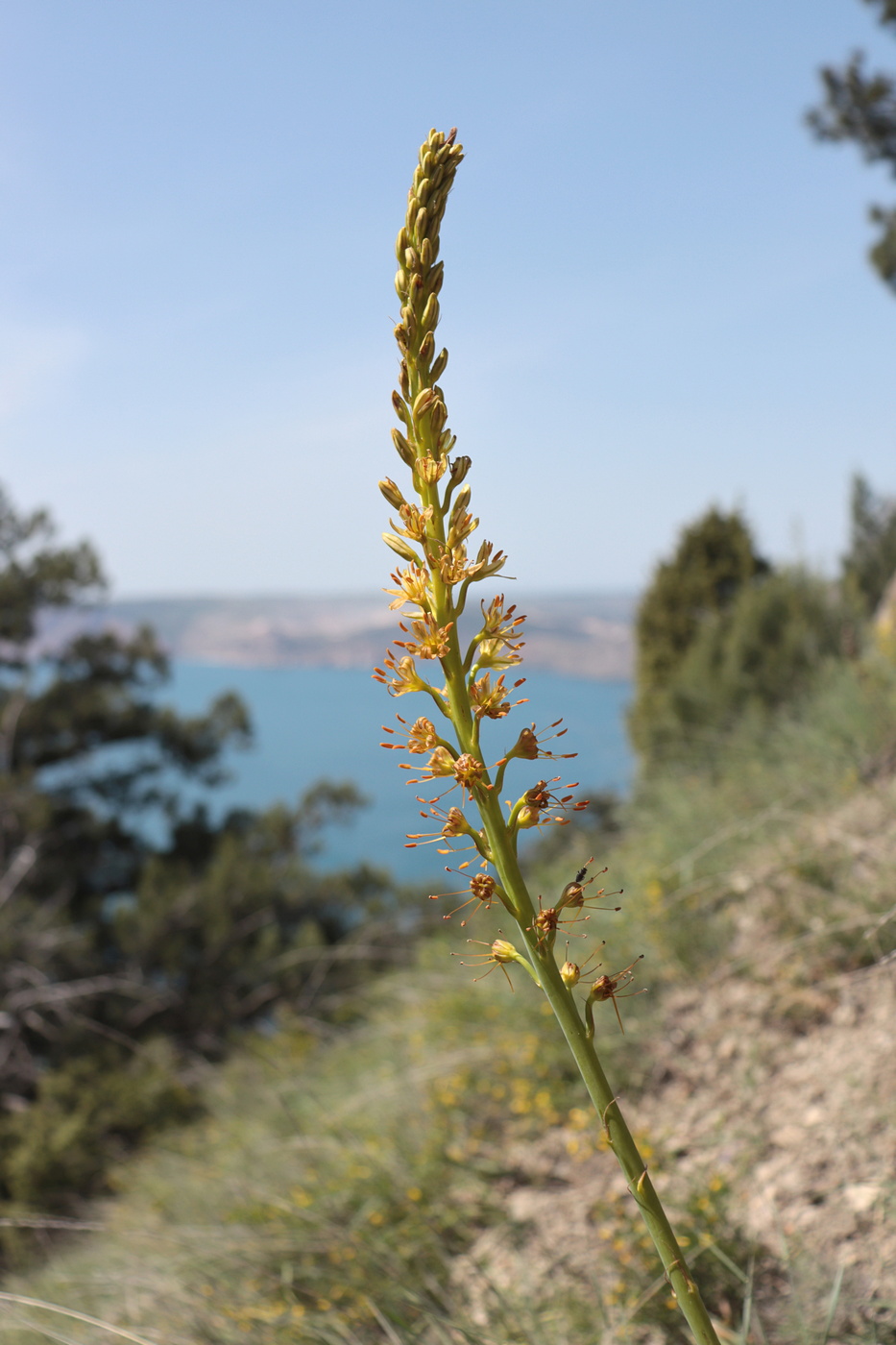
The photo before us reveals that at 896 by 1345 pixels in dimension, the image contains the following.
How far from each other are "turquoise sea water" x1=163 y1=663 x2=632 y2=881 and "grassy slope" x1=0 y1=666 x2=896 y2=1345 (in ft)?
6.44

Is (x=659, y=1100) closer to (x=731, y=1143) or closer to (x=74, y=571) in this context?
(x=731, y=1143)

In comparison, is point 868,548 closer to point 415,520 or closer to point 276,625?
point 276,625

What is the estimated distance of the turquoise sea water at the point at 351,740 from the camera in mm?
9914

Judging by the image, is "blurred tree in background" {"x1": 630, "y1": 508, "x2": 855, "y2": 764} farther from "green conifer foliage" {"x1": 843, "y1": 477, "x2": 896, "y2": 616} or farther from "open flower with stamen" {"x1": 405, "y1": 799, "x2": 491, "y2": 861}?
"open flower with stamen" {"x1": 405, "y1": 799, "x2": 491, "y2": 861}

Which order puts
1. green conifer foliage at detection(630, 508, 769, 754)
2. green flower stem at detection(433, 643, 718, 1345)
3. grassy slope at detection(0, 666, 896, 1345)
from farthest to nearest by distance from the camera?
1. green conifer foliage at detection(630, 508, 769, 754)
2. grassy slope at detection(0, 666, 896, 1345)
3. green flower stem at detection(433, 643, 718, 1345)

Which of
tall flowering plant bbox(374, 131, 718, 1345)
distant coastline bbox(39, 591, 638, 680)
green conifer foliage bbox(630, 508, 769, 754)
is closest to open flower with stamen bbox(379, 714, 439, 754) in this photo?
tall flowering plant bbox(374, 131, 718, 1345)

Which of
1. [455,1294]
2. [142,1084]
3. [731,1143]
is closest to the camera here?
[455,1294]

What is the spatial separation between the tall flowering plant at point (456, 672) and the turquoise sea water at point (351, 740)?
5.16 m

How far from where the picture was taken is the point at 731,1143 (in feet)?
11.3

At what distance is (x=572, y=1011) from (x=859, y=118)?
1245 cm

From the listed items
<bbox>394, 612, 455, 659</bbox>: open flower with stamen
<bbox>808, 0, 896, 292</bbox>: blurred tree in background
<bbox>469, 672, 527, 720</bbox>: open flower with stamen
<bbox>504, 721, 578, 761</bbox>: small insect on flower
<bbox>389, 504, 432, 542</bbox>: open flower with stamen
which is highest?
<bbox>808, 0, 896, 292</bbox>: blurred tree in background

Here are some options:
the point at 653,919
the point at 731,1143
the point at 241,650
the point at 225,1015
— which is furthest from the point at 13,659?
the point at 241,650

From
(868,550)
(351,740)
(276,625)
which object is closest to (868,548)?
(868,550)

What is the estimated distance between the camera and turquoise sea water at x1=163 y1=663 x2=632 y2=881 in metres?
9.91
